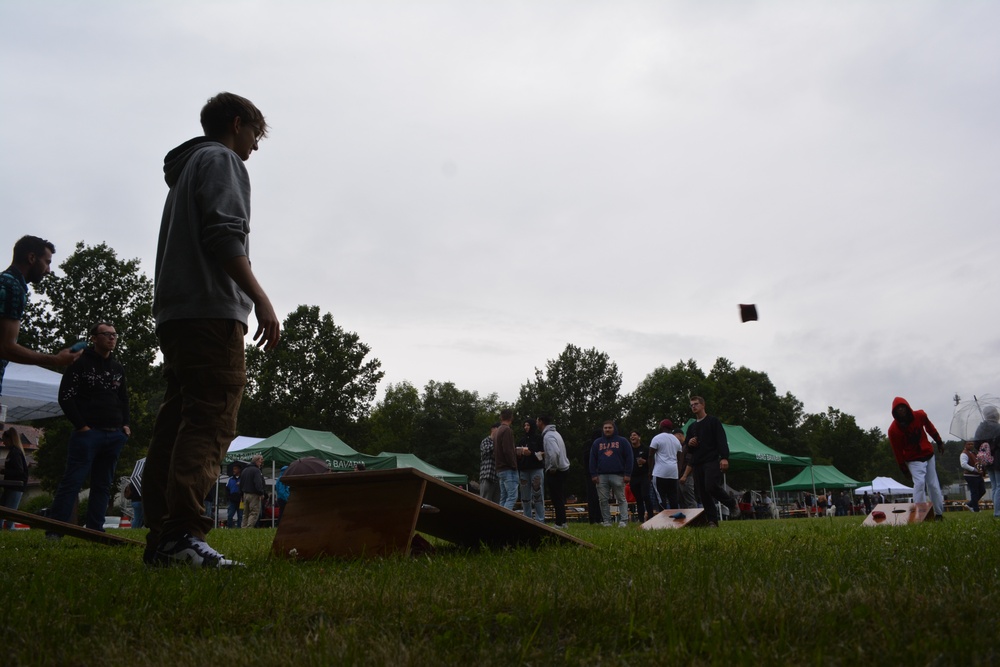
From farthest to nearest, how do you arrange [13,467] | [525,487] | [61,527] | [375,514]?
[525,487], [13,467], [61,527], [375,514]

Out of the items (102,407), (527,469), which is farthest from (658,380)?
(102,407)

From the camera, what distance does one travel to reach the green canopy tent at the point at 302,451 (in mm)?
21766

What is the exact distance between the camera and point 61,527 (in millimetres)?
4461

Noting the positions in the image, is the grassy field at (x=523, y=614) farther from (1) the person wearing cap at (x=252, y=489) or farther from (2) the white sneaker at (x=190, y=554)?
(1) the person wearing cap at (x=252, y=489)

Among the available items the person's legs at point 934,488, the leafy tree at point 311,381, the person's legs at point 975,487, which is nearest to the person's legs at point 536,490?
the person's legs at point 934,488

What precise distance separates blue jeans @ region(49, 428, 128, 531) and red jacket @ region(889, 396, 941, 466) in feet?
30.2

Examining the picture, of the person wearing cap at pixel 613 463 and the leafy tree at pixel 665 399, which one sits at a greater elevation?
the leafy tree at pixel 665 399

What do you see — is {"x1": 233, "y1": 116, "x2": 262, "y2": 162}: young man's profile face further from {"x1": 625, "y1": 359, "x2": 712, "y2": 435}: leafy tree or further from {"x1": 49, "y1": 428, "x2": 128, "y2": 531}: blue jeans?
{"x1": 625, "y1": 359, "x2": 712, "y2": 435}: leafy tree

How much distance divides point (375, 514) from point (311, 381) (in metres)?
51.3

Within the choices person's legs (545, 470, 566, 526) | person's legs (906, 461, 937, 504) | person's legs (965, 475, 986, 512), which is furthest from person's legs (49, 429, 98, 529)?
person's legs (965, 475, 986, 512)

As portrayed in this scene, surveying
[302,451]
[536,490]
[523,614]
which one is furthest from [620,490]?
→ [523,614]

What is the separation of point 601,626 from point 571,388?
7055cm

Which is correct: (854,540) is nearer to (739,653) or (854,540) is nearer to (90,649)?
(739,653)

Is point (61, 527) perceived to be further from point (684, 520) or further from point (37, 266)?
point (684, 520)
